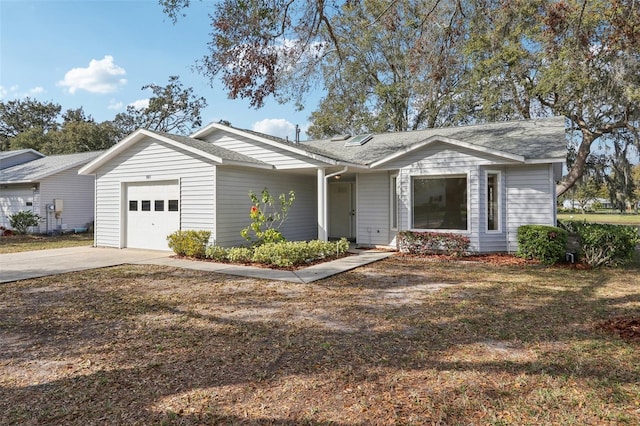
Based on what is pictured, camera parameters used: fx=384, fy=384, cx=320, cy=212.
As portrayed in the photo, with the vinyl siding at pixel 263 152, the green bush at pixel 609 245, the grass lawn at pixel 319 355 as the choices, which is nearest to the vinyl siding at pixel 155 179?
the vinyl siding at pixel 263 152

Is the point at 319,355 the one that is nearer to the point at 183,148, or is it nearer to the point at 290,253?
the point at 290,253

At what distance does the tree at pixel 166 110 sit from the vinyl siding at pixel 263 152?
90.1 ft

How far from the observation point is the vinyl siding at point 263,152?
11680 mm

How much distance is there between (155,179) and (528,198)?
1098cm

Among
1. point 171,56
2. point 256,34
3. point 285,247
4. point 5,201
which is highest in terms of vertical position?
point 171,56

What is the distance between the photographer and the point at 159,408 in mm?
2910

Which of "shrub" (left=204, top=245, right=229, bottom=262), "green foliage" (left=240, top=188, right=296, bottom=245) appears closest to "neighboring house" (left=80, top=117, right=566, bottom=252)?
"green foliage" (left=240, top=188, right=296, bottom=245)

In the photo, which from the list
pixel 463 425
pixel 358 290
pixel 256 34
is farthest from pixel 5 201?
pixel 463 425

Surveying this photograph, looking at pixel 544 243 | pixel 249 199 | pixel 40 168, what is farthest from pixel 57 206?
pixel 544 243

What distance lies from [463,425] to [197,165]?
10.0m

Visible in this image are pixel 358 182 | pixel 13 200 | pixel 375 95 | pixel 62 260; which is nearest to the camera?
pixel 62 260

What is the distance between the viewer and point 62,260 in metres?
10.3

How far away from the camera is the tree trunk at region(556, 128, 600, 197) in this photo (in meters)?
18.8

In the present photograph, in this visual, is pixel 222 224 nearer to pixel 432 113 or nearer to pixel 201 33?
pixel 201 33
